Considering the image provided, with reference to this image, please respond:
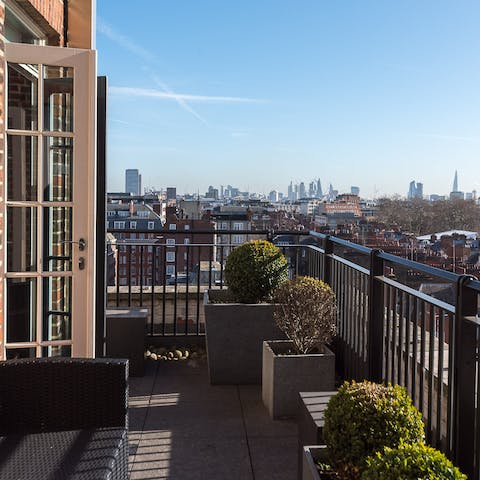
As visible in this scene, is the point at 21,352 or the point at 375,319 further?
the point at 21,352

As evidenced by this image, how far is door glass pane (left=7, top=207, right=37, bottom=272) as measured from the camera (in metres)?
3.10

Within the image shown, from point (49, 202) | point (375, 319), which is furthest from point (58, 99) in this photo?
point (375, 319)

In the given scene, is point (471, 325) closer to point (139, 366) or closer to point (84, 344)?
point (84, 344)

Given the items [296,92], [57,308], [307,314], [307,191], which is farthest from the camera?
[307,191]

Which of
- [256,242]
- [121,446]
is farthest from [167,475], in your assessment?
[256,242]

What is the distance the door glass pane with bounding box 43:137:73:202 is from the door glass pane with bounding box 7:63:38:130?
0.14 metres

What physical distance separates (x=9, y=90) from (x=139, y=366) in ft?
7.22

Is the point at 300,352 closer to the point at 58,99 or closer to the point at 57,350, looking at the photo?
the point at 57,350

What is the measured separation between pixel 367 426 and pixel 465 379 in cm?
45

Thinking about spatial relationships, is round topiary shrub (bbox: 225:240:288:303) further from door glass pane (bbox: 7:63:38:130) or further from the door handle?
door glass pane (bbox: 7:63:38:130)

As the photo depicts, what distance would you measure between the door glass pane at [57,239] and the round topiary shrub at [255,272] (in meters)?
1.37

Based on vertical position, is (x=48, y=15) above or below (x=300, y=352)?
above

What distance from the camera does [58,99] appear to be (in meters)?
3.20

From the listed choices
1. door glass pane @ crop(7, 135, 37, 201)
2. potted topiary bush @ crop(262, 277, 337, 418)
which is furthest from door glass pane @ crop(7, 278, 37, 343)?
potted topiary bush @ crop(262, 277, 337, 418)
